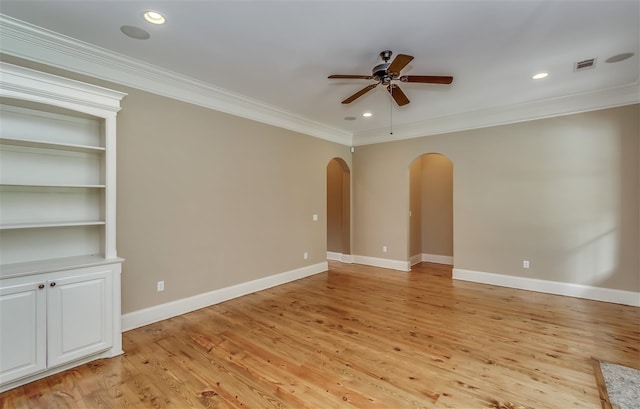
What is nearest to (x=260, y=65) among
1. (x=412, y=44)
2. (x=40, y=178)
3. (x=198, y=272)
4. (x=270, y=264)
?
(x=412, y=44)

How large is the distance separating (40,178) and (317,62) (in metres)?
2.88

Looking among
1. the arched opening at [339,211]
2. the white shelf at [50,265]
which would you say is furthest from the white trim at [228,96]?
the white shelf at [50,265]

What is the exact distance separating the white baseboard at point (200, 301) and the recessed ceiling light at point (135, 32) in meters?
2.79

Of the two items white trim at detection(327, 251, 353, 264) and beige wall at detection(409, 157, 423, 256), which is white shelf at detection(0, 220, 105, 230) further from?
beige wall at detection(409, 157, 423, 256)

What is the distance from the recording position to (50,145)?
8.49ft

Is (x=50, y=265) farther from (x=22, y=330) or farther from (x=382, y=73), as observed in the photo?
(x=382, y=73)

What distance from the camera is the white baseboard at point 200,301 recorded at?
324 cm

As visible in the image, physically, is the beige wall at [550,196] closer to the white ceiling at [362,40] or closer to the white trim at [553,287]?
the white trim at [553,287]

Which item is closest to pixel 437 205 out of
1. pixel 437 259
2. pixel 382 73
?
pixel 437 259

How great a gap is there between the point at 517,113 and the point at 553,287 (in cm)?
273

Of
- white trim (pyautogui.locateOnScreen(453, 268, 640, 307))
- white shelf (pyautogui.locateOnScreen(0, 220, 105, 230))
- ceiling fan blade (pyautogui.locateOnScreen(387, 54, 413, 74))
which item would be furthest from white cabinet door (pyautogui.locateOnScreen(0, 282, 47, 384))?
white trim (pyautogui.locateOnScreen(453, 268, 640, 307))

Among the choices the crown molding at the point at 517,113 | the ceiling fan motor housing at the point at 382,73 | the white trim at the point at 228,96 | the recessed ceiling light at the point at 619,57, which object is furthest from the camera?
the crown molding at the point at 517,113

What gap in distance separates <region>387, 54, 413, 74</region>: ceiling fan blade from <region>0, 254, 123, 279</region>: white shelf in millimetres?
3090

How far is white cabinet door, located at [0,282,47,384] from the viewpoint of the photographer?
214 cm
